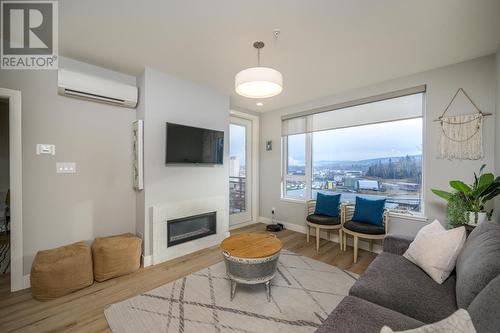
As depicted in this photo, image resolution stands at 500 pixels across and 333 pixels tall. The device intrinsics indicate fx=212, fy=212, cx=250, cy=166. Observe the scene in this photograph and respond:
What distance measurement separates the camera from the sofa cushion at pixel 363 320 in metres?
1.09

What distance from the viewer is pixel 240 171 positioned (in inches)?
180

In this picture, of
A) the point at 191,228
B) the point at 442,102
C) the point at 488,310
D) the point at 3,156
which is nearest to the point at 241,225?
the point at 191,228

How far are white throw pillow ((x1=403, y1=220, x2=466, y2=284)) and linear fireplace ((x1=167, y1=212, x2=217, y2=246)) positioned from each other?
261cm

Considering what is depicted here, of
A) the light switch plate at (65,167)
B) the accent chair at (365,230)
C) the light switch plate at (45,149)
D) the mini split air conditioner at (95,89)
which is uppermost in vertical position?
the mini split air conditioner at (95,89)

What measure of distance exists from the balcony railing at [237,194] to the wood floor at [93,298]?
137 cm

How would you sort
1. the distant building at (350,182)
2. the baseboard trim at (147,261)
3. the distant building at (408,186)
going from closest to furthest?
1. the baseboard trim at (147,261)
2. the distant building at (408,186)
3. the distant building at (350,182)

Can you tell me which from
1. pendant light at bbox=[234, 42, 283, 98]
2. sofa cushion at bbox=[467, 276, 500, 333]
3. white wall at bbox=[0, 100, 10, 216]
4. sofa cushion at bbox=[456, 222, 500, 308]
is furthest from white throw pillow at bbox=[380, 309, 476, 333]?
white wall at bbox=[0, 100, 10, 216]

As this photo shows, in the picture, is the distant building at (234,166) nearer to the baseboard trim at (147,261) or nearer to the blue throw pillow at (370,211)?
the baseboard trim at (147,261)

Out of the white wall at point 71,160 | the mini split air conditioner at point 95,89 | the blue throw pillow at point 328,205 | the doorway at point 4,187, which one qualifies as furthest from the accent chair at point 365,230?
the doorway at point 4,187

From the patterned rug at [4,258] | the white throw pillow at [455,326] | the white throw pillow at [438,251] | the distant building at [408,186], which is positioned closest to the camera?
the white throw pillow at [455,326]

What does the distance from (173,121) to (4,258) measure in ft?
9.33

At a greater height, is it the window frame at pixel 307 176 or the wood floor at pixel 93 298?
the window frame at pixel 307 176

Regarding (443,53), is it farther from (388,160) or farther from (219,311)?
(219,311)

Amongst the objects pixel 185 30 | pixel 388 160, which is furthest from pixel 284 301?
pixel 185 30
